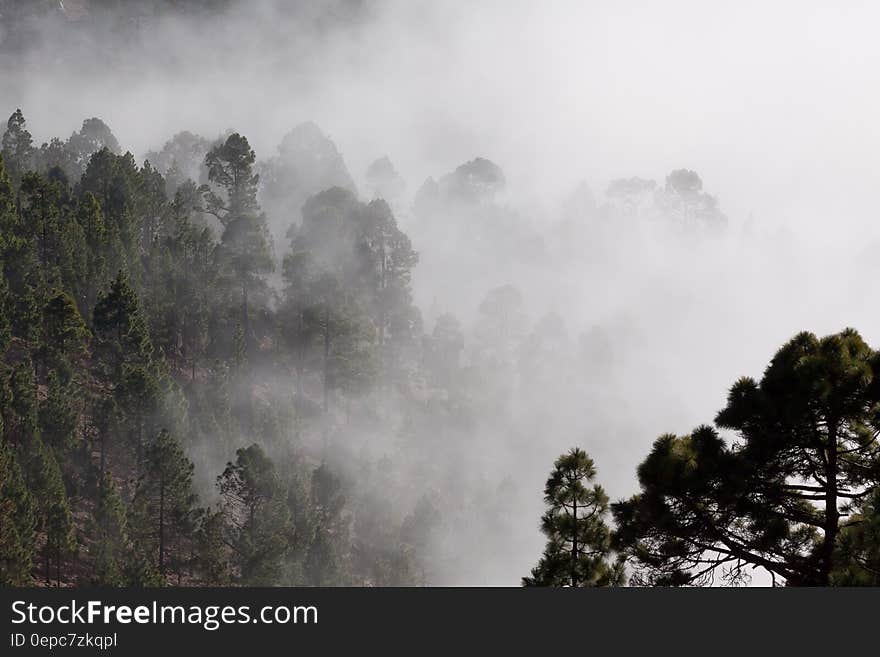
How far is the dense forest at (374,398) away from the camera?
17.5m

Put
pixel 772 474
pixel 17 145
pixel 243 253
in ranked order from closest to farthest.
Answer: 1. pixel 772 474
2. pixel 243 253
3. pixel 17 145

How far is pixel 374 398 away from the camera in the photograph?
7794 centimetres

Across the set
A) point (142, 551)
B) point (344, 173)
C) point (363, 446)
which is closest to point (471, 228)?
point (344, 173)

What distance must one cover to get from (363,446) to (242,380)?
1268 centimetres

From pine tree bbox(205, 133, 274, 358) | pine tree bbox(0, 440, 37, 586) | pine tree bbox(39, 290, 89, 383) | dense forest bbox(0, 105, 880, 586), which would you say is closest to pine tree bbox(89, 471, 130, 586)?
dense forest bbox(0, 105, 880, 586)

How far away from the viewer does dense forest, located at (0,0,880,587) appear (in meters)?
17.5

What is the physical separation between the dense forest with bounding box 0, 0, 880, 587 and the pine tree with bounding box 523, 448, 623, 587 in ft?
0.25

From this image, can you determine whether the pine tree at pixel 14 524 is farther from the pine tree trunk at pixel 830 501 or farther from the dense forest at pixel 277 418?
the pine tree trunk at pixel 830 501

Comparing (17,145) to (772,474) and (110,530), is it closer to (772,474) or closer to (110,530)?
(110,530)

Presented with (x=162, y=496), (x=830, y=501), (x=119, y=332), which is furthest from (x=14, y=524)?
(x=830, y=501)

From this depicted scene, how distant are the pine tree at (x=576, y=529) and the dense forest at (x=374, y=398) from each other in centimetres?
8

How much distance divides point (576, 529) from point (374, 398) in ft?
188

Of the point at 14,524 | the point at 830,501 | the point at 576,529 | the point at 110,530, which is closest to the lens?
the point at 830,501

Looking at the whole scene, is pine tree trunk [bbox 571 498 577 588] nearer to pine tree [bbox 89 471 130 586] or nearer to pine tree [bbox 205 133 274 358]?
pine tree [bbox 89 471 130 586]
